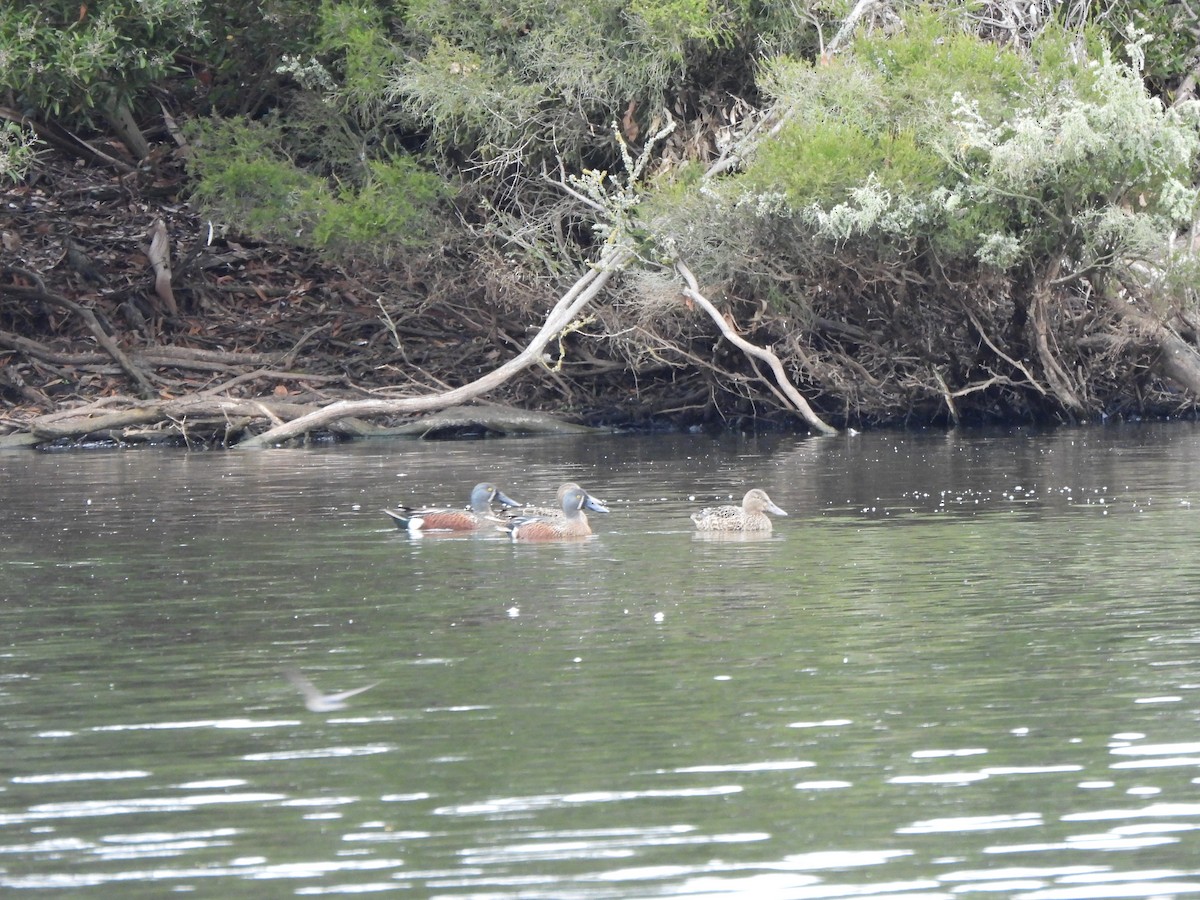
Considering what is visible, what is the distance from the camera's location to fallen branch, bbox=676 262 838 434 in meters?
30.9

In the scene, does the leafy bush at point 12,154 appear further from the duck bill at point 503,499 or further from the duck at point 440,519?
A: the duck at point 440,519

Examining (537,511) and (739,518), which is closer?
(739,518)

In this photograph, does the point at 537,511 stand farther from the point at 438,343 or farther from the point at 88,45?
the point at 438,343

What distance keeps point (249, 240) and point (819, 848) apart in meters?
34.9

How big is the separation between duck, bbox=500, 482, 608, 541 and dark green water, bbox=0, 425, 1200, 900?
0.29 meters

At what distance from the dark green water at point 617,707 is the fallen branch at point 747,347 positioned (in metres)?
11.1

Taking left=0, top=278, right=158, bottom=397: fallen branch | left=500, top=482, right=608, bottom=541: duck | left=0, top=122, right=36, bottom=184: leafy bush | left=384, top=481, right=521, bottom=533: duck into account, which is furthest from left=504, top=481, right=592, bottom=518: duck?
left=0, top=278, right=158, bottom=397: fallen branch

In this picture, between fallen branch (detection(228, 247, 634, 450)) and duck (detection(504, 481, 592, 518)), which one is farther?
fallen branch (detection(228, 247, 634, 450))

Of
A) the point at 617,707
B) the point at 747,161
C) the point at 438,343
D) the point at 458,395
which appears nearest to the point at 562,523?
the point at 617,707

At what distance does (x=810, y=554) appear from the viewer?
16.5m

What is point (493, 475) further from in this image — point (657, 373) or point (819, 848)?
point (819, 848)

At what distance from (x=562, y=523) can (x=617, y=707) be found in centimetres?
763

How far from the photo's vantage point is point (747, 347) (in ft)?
101

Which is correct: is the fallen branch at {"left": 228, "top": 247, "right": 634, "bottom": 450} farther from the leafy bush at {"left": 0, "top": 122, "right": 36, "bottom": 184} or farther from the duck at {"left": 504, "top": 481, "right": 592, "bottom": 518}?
the duck at {"left": 504, "top": 481, "right": 592, "bottom": 518}
